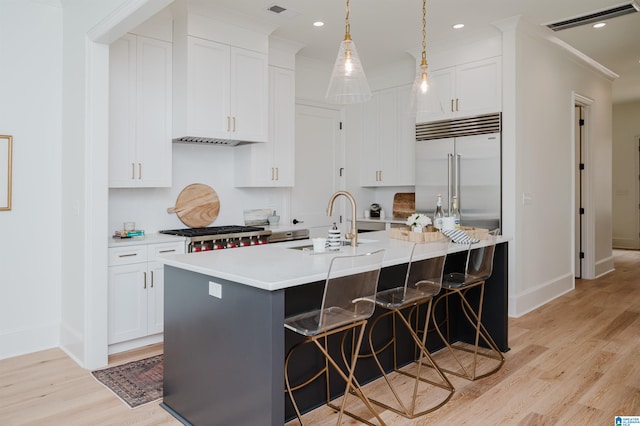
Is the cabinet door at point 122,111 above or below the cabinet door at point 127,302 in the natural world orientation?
above

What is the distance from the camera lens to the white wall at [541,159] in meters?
4.62

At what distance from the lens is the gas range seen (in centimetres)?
406

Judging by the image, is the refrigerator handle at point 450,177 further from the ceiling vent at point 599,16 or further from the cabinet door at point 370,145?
the ceiling vent at point 599,16

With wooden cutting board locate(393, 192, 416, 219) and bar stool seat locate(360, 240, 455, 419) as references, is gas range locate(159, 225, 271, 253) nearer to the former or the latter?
bar stool seat locate(360, 240, 455, 419)

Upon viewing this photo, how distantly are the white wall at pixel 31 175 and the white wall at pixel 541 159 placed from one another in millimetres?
4082

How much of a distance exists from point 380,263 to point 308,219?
350cm

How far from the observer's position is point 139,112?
4059 millimetres

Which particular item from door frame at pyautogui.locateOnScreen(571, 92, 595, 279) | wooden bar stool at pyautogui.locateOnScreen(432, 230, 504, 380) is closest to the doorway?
door frame at pyautogui.locateOnScreen(571, 92, 595, 279)

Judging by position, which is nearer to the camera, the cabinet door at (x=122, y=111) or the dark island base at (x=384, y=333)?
the dark island base at (x=384, y=333)

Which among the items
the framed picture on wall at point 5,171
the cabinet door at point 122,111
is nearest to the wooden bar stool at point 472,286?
the cabinet door at point 122,111

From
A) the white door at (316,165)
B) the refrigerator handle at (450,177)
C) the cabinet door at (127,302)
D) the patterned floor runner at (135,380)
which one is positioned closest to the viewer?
the patterned floor runner at (135,380)

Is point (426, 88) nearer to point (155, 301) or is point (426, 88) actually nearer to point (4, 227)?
point (155, 301)

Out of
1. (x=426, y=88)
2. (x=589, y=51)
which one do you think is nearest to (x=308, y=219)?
(x=426, y=88)

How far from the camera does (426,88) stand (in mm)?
3199
